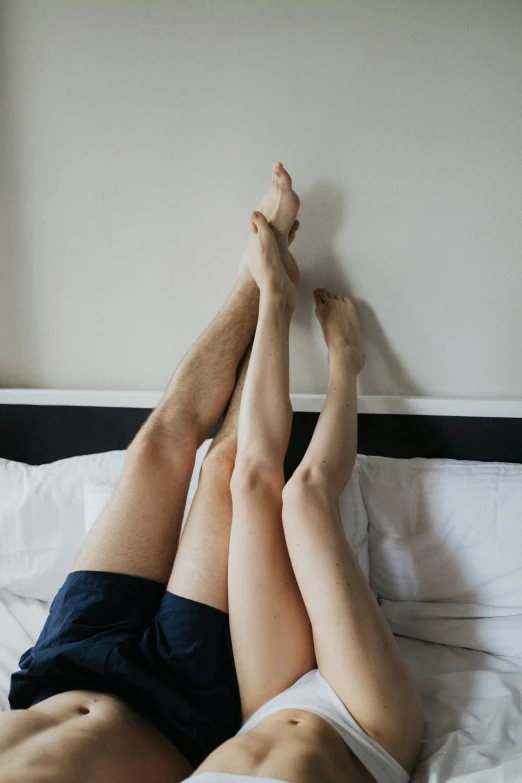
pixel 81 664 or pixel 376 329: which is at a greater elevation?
pixel 376 329

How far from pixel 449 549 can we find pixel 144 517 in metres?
0.65

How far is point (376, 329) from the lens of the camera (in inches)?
62.1

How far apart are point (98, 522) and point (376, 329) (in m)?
0.81

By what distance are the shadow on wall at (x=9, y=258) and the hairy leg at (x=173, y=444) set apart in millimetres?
633

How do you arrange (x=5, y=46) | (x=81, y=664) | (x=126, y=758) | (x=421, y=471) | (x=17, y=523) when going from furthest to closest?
(x=5, y=46), (x=17, y=523), (x=421, y=471), (x=81, y=664), (x=126, y=758)

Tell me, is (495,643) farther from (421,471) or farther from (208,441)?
(208,441)

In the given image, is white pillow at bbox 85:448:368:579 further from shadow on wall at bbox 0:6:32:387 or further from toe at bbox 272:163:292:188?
toe at bbox 272:163:292:188

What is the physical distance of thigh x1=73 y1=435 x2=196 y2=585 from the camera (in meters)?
1.16

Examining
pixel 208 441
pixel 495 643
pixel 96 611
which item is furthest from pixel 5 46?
pixel 495 643

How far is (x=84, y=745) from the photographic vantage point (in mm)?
880

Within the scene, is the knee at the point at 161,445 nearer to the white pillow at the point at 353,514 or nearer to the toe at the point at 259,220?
the white pillow at the point at 353,514

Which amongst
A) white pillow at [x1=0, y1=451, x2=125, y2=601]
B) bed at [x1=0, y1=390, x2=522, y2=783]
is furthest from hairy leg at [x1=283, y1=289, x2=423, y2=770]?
white pillow at [x1=0, y1=451, x2=125, y2=601]

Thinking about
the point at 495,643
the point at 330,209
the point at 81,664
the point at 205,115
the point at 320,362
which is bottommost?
the point at 495,643

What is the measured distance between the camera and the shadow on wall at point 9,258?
172cm
